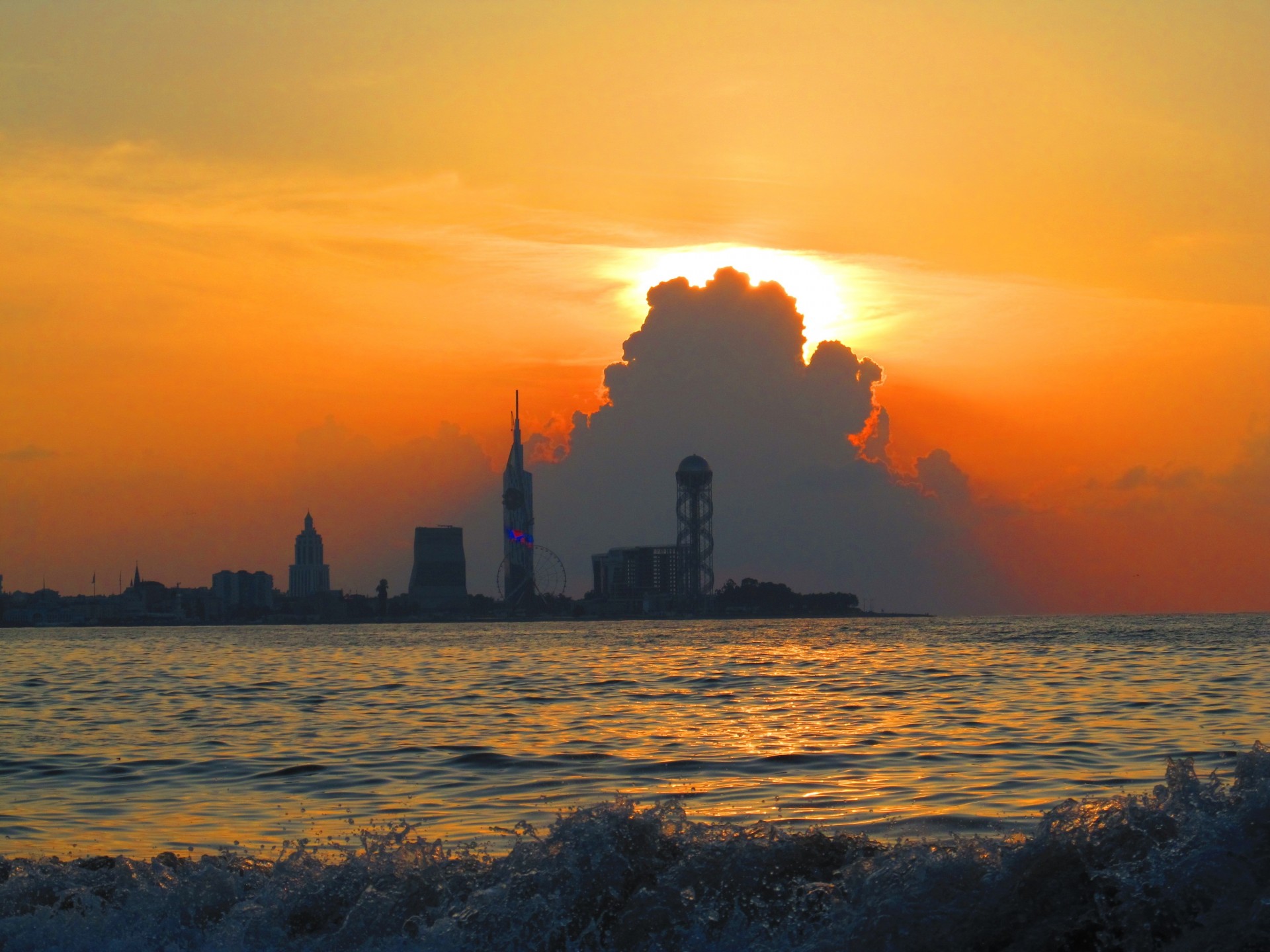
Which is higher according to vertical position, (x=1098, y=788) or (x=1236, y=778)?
(x=1236, y=778)

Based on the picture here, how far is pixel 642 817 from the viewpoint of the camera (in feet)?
43.3

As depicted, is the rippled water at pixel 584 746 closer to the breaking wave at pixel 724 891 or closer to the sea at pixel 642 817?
the sea at pixel 642 817

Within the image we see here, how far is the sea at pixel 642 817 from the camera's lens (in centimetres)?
1121

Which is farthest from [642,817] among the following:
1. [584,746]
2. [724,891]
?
[584,746]

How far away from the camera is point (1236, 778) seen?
12609mm

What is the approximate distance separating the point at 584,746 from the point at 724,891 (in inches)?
573

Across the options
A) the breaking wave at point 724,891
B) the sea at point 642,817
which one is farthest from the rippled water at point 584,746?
the breaking wave at point 724,891

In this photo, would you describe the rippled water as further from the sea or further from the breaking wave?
the breaking wave

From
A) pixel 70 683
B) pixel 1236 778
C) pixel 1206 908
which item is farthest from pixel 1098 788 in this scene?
pixel 70 683

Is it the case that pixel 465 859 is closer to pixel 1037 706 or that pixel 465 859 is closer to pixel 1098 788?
pixel 1098 788

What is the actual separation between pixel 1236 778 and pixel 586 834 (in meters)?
6.84

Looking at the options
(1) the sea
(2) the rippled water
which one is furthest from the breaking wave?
(2) the rippled water

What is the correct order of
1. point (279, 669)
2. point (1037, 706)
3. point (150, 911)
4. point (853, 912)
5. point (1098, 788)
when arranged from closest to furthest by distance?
1. point (853, 912)
2. point (150, 911)
3. point (1098, 788)
4. point (1037, 706)
5. point (279, 669)

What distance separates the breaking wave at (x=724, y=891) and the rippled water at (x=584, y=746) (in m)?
3.88
